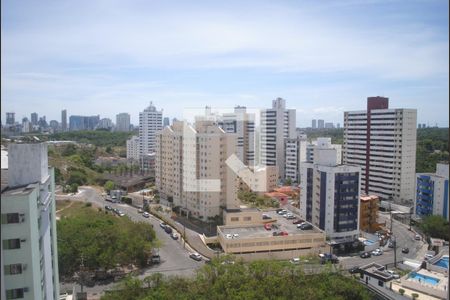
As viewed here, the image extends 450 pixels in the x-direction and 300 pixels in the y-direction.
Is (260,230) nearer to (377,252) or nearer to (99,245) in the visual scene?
(377,252)

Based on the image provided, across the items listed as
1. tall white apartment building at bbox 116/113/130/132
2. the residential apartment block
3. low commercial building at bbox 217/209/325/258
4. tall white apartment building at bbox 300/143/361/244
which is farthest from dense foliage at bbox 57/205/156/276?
tall white apartment building at bbox 116/113/130/132

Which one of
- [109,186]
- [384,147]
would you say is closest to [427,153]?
[384,147]

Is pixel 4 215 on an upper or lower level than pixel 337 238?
upper

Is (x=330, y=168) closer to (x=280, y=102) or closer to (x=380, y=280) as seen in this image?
(x=380, y=280)

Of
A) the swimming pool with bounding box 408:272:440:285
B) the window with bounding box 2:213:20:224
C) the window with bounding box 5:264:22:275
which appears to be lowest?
the swimming pool with bounding box 408:272:440:285

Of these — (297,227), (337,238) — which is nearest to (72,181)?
(297,227)

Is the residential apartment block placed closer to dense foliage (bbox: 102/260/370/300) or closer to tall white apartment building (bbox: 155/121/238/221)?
tall white apartment building (bbox: 155/121/238/221)
